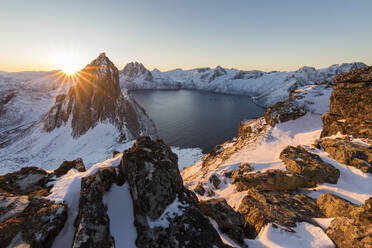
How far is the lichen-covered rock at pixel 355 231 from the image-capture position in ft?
21.4

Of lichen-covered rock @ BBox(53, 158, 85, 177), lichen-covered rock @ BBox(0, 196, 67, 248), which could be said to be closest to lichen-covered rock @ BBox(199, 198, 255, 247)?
lichen-covered rock @ BBox(0, 196, 67, 248)

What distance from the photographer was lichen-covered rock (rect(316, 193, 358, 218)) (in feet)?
28.7

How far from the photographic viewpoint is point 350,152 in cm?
1298

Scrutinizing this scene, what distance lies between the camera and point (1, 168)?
35.3m

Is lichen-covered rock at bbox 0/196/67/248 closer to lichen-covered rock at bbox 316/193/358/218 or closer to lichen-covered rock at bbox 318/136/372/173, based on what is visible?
lichen-covered rock at bbox 316/193/358/218

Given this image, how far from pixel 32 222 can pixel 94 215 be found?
3.00 m

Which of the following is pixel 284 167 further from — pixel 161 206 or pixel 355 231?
pixel 161 206

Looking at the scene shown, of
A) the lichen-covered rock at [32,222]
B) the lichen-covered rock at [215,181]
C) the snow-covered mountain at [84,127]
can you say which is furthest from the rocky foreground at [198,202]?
the snow-covered mountain at [84,127]

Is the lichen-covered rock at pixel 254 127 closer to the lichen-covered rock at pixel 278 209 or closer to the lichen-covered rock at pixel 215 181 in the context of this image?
the lichen-covered rock at pixel 215 181

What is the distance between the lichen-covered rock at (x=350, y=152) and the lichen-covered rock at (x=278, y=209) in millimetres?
6045

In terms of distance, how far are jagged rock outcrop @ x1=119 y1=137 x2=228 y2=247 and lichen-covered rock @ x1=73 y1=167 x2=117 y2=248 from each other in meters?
1.27

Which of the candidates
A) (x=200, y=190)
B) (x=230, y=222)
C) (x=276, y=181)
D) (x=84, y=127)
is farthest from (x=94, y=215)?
(x=84, y=127)

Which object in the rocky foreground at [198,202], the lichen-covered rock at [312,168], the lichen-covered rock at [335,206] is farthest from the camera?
the lichen-covered rock at [312,168]

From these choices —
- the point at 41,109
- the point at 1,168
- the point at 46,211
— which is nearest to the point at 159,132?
the point at 1,168
